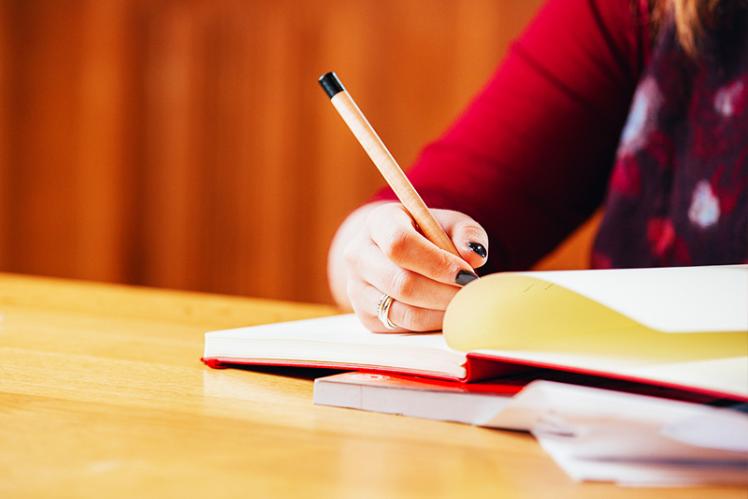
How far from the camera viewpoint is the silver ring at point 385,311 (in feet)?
1.69

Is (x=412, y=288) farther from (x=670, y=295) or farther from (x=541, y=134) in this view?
(x=541, y=134)

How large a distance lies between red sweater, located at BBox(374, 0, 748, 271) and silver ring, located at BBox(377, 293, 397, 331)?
0.43 m

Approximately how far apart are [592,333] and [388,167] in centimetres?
16

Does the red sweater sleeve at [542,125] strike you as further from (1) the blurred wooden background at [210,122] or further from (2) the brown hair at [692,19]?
(1) the blurred wooden background at [210,122]

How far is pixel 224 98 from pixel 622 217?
182 centimetres

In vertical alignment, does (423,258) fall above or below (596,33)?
below

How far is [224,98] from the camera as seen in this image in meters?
2.59

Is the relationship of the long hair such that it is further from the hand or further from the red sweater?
the hand

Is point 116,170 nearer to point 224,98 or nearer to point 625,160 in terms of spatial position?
point 224,98

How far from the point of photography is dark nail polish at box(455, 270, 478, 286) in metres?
0.49

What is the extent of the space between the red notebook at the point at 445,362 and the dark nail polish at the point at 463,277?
3 cm

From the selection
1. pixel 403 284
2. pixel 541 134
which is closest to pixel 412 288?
pixel 403 284

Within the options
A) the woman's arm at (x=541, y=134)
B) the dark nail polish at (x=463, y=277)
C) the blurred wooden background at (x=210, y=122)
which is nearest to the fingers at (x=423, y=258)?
the dark nail polish at (x=463, y=277)

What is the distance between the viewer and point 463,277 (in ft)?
1.62
